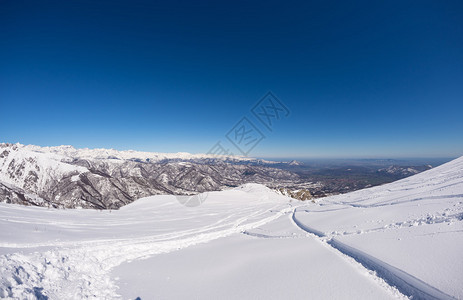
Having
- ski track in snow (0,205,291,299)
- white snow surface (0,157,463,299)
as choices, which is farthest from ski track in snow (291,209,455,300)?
ski track in snow (0,205,291,299)

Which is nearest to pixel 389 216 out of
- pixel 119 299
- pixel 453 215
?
pixel 453 215

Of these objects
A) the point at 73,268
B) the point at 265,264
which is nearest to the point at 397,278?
the point at 265,264

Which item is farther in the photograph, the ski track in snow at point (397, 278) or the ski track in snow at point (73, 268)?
the ski track in snow at point (73, 268)

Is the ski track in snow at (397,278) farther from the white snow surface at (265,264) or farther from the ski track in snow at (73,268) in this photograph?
the ski track in snow at (73,268)

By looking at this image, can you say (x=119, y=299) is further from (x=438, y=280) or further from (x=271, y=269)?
(x=438, y=280)

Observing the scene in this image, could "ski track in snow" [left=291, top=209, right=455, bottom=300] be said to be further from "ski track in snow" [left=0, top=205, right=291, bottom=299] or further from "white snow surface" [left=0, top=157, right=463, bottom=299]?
"ski track in snow" [left=0, top=205, right=291, bottom=299]

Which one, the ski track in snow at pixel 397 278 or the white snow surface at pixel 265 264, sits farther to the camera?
the white snow surface at pixel 265 264

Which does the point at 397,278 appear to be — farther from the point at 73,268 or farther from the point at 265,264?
the point at 73,268

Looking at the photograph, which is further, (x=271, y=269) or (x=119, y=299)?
(x=271, y=269)

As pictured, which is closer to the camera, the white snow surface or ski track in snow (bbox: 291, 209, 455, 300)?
ski track in snow (bbox: 291, 209, 455, 300)

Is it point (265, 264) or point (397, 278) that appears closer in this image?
point (397, 278)

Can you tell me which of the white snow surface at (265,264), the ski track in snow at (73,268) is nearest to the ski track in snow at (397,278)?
the white snow surface at (265,264)
